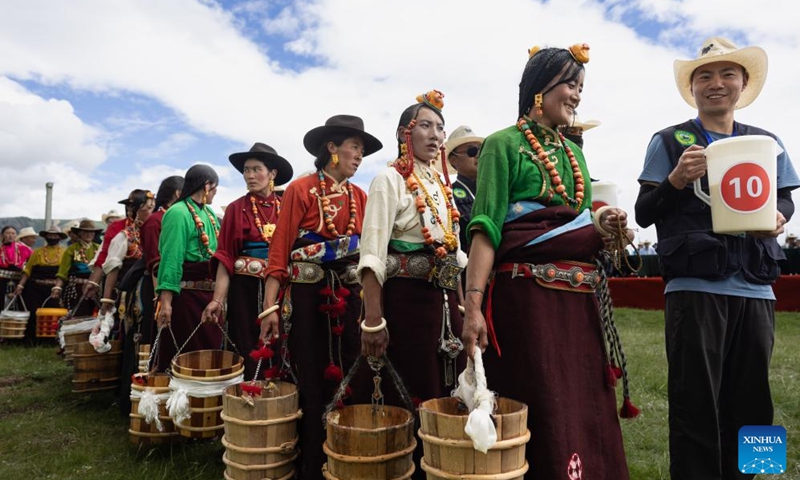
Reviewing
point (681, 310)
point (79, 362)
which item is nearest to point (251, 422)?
point (681, 310)

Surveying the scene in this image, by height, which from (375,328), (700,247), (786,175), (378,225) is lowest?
(375,328)

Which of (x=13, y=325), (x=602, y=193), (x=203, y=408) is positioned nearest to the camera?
(x=602, y=193)

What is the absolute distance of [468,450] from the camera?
178 cm

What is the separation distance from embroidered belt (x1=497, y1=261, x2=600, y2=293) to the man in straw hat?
72 centimetres

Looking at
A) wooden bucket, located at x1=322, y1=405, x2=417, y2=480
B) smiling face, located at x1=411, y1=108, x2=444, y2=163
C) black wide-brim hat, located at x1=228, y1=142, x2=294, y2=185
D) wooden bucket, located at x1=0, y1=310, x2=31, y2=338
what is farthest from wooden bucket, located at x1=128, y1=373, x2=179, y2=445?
wooden bucket, located at x1=0, y1=310, x2=31, y2=338

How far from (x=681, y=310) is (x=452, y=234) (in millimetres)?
1130

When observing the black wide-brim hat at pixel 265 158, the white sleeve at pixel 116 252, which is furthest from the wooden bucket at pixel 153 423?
the white sleeve at pixel 116 252

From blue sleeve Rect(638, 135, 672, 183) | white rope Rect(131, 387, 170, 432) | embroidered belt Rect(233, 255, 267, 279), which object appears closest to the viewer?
blue sleeve Rect(638, 135, 672, 183)

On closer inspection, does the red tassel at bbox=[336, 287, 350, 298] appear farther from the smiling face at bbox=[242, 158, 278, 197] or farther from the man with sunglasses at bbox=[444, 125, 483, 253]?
the smiling face at bbox=[242, 158, 278, 197]

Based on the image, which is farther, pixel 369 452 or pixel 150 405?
pixel 150 405

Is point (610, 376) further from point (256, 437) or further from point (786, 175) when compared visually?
point (256, 437)

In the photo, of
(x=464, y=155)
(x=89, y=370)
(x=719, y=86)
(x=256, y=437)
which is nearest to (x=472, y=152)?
(x=464, y=155)

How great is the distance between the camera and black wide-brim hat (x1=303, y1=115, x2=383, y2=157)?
356 centimetres

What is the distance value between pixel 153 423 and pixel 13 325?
24.6ft
